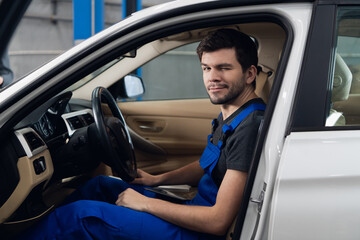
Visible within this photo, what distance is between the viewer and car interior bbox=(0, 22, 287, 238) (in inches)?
55.1

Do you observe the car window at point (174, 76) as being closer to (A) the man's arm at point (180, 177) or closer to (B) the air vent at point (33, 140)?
(A) the man's arm at point (180, 177)

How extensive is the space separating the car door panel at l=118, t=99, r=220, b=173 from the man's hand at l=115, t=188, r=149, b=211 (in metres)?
1.07

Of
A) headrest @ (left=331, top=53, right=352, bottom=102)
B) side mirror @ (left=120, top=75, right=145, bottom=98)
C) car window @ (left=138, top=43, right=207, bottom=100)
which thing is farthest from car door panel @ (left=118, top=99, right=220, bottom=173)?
car window @ (left=138, top=43, right=207, bottom=100)

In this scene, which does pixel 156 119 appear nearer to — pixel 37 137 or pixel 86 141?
pixel 86 141

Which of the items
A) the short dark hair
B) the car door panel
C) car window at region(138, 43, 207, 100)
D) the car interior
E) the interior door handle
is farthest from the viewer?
car window at region(138, 43, 207, 100)

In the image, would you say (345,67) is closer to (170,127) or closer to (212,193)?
(212,193)

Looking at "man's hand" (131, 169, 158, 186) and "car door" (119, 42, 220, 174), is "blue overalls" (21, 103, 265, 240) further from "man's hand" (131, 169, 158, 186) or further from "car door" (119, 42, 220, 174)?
"car door" (119, 42, 220, 174)

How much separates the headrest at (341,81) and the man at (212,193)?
0.28 metres

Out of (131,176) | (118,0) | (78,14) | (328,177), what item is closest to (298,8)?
(328,177)

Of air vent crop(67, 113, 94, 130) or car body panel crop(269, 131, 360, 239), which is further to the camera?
air vent crop(67, 113, 94, 130)

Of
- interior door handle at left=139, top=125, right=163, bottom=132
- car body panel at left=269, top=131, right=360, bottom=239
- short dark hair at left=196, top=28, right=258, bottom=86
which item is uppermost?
short dark hair at left=196, top=28, right=258, bottom=86

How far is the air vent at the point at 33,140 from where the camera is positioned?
1.44m

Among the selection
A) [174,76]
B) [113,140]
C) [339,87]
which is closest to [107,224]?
[113,140]

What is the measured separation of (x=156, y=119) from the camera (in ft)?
8.99
